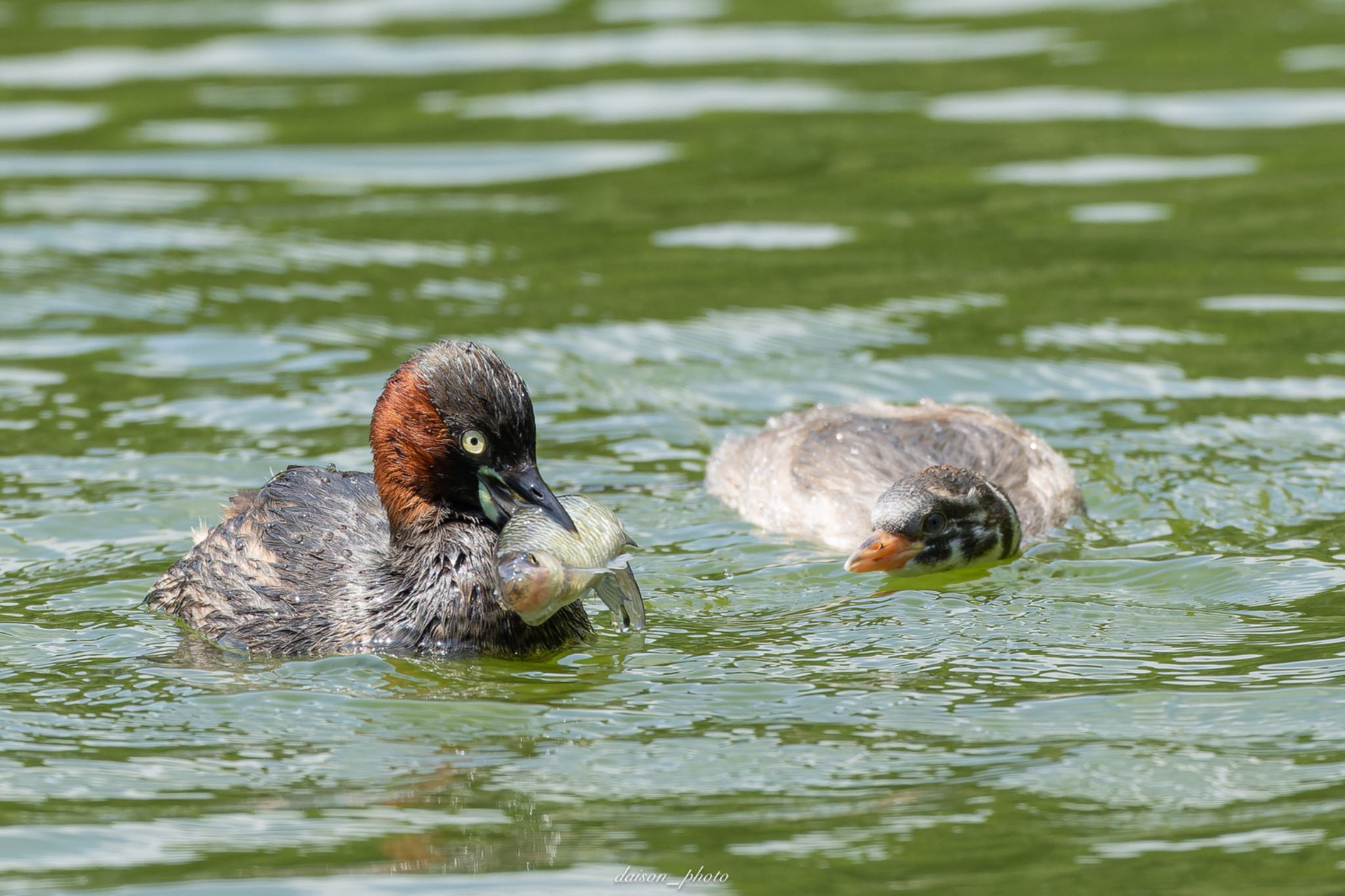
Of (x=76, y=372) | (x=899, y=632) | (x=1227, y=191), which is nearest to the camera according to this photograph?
(x=899, y=632)

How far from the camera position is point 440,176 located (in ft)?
51.4

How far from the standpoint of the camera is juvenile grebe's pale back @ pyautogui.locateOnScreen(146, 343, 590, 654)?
7672mm

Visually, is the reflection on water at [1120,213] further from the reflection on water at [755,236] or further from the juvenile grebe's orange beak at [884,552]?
the juvenile grebe's orange beak at [884,552]

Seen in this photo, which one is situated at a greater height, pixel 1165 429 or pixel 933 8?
pixel 933 8

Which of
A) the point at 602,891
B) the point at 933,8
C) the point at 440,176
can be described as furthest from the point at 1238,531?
the point at 933,8

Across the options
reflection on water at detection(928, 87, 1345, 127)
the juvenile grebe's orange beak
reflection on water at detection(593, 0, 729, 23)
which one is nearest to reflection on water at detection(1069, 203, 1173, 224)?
reflection on water at detection(928, 87, 1345, 127)

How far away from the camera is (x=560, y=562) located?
24.1 ft

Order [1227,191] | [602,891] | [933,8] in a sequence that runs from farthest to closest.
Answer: [933,8]
[1227,191]
[602,891]

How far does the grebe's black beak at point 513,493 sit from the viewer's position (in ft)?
25.1

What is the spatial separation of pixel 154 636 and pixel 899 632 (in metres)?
2.89

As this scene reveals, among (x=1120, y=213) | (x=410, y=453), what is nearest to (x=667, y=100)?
(x=1120, y=213)

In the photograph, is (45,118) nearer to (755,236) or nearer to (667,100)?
(667,100)

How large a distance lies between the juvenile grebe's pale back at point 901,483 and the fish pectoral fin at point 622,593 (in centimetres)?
143

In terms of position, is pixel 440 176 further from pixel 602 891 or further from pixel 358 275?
pixel 602 891
